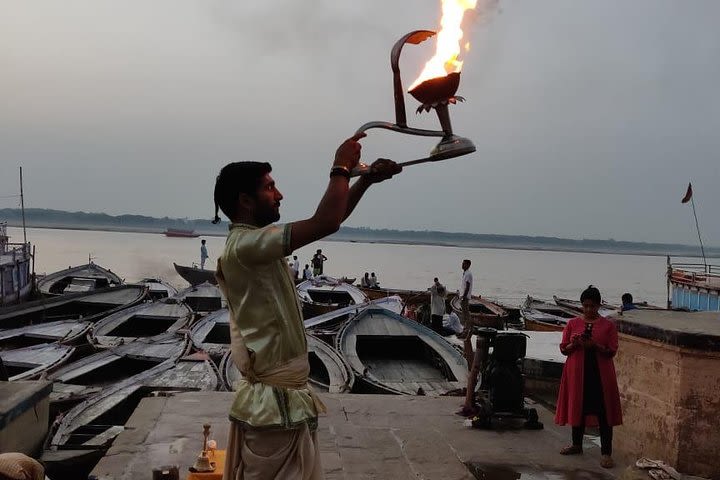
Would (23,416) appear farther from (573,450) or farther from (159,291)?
(159,291)

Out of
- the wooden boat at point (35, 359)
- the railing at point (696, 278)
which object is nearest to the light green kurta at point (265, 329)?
the wooden boat at point (35, 359)

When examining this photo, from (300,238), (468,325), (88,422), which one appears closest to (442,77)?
(300,238)

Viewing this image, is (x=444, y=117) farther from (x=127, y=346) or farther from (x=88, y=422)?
(x=127, y=346)

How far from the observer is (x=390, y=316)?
14.0 meters

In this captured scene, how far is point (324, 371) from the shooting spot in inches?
419

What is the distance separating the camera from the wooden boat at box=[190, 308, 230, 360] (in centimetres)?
1226

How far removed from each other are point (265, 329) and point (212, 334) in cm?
1289

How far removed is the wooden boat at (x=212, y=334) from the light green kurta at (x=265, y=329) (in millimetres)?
9896

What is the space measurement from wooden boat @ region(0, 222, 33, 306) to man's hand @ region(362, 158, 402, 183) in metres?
23.4

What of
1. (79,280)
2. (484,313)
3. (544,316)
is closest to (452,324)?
(484,313)

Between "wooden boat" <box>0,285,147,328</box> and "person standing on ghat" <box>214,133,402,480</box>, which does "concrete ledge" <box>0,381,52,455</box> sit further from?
"wooden boat" <box>0,285,147,328</box>

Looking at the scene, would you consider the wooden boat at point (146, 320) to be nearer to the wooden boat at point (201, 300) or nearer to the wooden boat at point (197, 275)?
the wooden boat at point (201, 300)

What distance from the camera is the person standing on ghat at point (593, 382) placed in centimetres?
466

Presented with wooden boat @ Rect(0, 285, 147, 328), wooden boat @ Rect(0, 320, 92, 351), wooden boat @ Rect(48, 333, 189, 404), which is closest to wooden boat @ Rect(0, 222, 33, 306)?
wooden boat @ Rect(0, 285, 147, 328)
